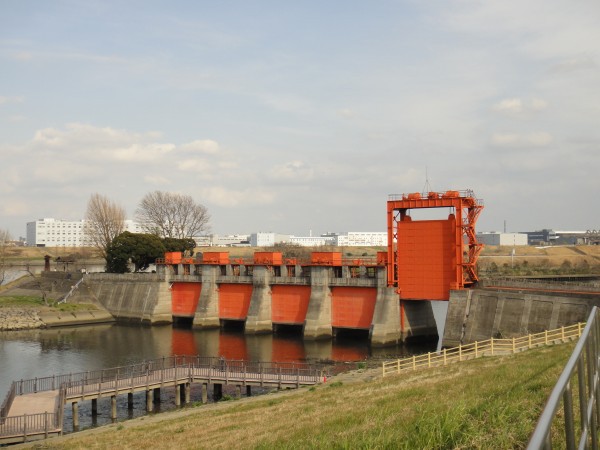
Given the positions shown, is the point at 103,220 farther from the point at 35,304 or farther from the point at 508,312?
the point at 508,312

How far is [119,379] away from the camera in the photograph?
43.7 meters

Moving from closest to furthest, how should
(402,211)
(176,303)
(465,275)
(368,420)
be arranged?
(368,420) < (465,275) < (402,211) < (176,303)

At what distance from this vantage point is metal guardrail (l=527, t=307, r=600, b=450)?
3.77m

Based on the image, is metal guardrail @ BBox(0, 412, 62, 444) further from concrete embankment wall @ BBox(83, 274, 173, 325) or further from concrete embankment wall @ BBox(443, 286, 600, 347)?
concrete embankment wall @ BBox(83, 274, 173, 325)

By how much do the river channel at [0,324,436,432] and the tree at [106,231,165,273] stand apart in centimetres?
1747

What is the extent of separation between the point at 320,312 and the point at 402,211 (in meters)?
14.9

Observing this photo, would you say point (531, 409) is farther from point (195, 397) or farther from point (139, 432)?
point (195, 397)

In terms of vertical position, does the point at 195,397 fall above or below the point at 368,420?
below

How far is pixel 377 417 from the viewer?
743 inches

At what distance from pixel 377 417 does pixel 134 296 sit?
249ft

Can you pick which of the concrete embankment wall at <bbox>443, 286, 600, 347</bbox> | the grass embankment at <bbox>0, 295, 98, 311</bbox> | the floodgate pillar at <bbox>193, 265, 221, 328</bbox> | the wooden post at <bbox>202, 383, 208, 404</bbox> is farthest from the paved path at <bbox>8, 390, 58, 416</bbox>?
the grass embankment at <bbox>0, 295, 98, 311</bbox>

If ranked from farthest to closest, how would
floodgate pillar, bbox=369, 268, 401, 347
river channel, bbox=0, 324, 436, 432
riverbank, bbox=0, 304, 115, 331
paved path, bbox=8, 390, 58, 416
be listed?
riverbank, bbox=0, 304, 115, 331 → floodgate pillar, bbox=369, 268, 401, 347 → river channel, bbox=0, 324, 436, 432 → paved path, bbox=8, 390, 58, 416

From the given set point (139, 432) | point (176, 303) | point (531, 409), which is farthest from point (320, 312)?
point (531, 409)

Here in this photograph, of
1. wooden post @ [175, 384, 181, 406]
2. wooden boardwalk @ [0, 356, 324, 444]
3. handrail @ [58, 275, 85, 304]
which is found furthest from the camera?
handrail @ [58, 275, 85, 304]
